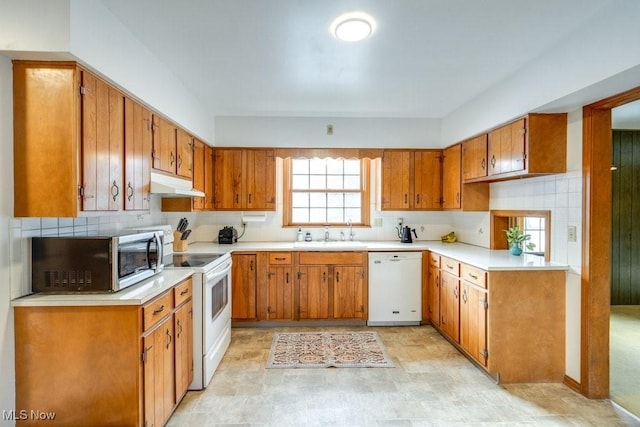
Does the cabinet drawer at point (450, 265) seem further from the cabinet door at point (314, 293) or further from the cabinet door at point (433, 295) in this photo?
the cabinet door at point (314, 293)

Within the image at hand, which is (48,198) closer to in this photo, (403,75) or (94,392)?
(94,392)

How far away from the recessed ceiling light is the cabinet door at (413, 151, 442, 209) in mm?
2315

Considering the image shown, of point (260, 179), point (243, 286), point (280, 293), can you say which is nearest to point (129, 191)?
point (243, 286)

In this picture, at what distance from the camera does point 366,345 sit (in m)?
3.25

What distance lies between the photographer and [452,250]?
11.6 ft

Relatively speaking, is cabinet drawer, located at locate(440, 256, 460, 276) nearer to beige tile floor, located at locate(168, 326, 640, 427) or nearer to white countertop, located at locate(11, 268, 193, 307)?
beige tile floor, located at locate(168, 326, 640, 427)

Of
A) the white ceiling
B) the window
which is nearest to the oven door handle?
the window

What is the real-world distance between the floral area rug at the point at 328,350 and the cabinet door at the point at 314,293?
26 cm

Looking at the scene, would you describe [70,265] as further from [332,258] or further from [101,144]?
[332,258]

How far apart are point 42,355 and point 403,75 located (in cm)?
316

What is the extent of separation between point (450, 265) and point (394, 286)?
75cm

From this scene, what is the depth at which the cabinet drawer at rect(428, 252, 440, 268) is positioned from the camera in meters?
3.56

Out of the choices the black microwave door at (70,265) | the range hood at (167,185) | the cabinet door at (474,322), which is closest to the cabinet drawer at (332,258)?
the cabinet door at (474,322)

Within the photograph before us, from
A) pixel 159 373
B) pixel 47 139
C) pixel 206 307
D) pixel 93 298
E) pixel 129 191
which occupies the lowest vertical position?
pixel 159 373
